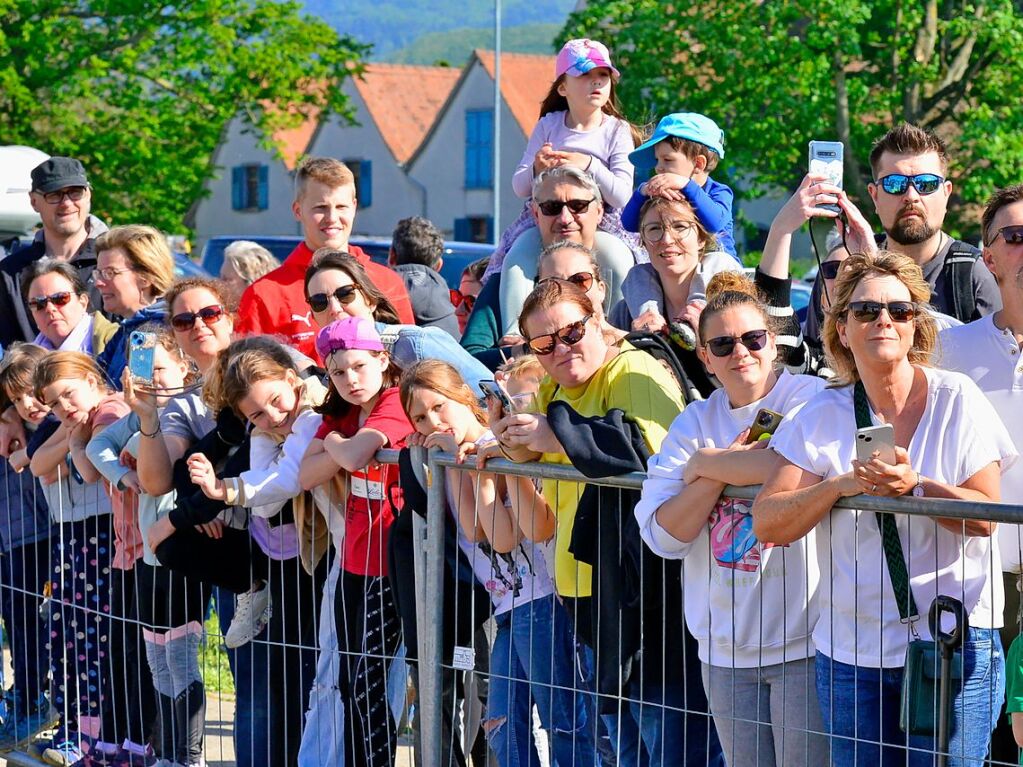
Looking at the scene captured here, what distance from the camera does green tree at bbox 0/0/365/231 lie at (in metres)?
26.4

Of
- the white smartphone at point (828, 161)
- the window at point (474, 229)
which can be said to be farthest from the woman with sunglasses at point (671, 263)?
the window at point (474, 229)

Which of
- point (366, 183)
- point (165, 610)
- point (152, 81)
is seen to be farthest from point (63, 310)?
point (366, 183)

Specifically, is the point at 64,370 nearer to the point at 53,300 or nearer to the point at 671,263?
the point at 53,300

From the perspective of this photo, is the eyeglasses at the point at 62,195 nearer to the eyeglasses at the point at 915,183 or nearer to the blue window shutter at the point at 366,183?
the eyeglasses at the point at 915,183

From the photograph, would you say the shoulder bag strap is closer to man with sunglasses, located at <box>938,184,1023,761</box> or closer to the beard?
man with sunglasses, located at <box>938,184,1023,761</box>

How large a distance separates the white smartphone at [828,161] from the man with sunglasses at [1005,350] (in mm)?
650

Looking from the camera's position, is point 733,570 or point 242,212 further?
point 242,212

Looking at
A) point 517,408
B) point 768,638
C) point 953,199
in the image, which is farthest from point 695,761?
point 953,199

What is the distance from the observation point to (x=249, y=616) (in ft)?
17.5

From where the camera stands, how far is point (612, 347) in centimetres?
457

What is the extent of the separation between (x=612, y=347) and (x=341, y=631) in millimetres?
1354

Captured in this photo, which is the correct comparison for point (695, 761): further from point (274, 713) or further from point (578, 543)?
point (274, 713)

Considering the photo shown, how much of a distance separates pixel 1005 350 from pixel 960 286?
2.47ft

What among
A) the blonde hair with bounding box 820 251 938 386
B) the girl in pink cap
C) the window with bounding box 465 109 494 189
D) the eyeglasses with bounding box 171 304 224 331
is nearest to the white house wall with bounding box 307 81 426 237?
the window with bounding box 465 109 494 189
